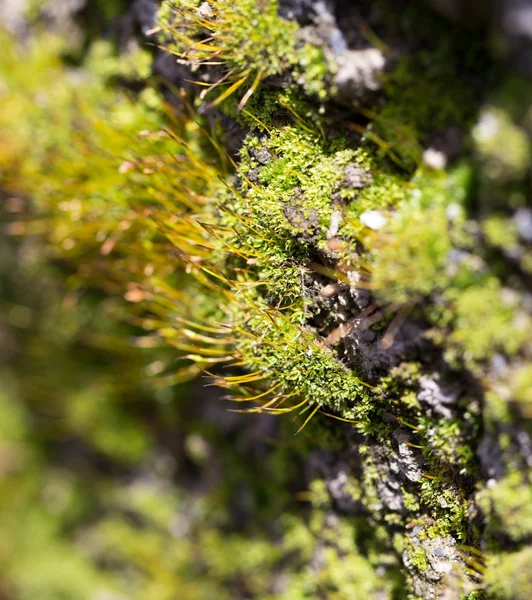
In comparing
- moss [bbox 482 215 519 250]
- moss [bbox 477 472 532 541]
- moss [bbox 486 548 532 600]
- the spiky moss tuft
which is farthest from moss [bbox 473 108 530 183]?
moss [bbox 486 548 532 600]

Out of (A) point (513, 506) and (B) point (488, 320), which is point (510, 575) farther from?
(B) point (488, 320)

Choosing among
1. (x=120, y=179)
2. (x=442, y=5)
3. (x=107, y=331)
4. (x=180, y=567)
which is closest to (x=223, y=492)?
(x=180, y=567)

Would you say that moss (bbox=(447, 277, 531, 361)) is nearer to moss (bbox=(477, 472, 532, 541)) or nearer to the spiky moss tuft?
moss (bbox=(477, 472, 532, 541))

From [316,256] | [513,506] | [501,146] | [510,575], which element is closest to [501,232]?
[501,146]

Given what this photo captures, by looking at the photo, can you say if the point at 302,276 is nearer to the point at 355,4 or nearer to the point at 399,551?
the point at 355,4

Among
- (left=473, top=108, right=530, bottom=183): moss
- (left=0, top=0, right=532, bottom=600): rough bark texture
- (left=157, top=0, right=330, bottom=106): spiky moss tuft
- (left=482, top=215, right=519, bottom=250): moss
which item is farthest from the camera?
(left=157, top=0, right=330, bottom=106): spiky moss tuft

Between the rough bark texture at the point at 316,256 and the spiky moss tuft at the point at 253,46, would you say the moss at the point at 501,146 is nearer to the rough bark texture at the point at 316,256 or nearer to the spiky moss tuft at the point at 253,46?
the rough bark texture at the point at 316,256

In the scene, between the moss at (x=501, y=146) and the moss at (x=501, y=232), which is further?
the moss at (x=501, y=232)

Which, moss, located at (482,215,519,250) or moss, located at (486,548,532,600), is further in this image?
Result: moss, located at (486,548,532,600)

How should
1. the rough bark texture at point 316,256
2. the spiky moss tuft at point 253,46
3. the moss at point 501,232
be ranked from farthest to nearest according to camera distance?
the spiky moss tuft at point 253,46, the rough bark texture at point 316,256, the moss at point 501,232

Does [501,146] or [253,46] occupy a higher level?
[501,146]

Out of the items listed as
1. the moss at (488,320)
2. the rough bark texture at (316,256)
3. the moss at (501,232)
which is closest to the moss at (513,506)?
the rough bark texture at (316,256)
